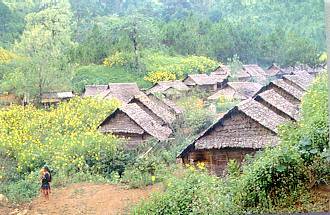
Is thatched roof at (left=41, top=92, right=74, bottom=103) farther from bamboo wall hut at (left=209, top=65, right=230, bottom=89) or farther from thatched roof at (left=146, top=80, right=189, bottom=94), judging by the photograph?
bamboo wall hut at (left=209, top=65, right=230, bottom=89)

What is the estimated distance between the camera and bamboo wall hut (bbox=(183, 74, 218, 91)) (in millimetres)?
3664

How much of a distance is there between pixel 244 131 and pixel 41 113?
1.15m

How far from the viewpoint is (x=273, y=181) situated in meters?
3.50

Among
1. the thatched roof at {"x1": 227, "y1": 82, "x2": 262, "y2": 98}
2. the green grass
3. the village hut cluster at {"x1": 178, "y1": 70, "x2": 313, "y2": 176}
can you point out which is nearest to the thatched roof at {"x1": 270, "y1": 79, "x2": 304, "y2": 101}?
the village hut cluster at {"x1": 178, "y1": 70, "x2": 313, "y2": 176}

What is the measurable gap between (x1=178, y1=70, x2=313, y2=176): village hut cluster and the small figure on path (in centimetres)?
73

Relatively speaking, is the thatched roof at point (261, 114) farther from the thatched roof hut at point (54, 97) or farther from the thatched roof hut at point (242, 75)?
the thatched roof hut at point (54, 97)

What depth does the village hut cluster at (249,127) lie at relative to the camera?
3.50 metres

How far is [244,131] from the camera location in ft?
11.6

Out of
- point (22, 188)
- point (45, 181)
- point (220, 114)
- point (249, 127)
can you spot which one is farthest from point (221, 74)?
point (22, 188)

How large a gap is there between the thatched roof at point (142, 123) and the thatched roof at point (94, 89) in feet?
0.49

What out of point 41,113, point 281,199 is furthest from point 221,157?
point 41,113

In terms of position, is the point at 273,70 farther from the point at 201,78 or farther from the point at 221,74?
the point at 201,78

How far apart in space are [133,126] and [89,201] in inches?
20.0

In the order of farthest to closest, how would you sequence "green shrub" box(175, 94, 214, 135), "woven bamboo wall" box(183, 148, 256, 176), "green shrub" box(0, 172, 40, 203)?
"green shrub" box(175, 94, 214, 135) < "woven bamboo wall" box(183, 148, 256, 176) < "green shrub" box(0, 172, 40, 203)
